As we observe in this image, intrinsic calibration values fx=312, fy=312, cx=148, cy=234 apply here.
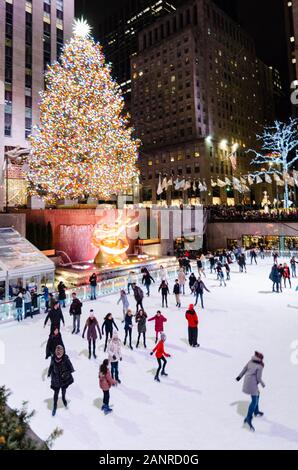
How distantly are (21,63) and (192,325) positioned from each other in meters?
36.5

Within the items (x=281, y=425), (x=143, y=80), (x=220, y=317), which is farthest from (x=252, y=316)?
(x=143, y=80)

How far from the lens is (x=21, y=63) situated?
113ft

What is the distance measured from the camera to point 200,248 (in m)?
36.4

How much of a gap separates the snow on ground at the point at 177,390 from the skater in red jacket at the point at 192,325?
0.28m

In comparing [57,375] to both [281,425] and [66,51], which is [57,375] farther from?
[66,51]

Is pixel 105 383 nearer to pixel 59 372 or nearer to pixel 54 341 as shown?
pixel 59 372

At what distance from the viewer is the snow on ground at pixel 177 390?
5.65 m

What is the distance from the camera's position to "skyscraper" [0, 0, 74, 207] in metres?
33.2

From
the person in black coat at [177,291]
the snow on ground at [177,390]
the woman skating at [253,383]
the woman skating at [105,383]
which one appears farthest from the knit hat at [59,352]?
the person in black coat at [177,291]

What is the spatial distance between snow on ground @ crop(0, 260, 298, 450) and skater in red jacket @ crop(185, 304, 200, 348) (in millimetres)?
284

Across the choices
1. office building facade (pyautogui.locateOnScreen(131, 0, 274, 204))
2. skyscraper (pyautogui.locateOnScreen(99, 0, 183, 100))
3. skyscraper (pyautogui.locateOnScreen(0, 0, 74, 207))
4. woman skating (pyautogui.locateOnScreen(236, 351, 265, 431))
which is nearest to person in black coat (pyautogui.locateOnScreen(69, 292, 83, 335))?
woman skating (pyautogui.locateOnScreen(236, 351, 265, 431))

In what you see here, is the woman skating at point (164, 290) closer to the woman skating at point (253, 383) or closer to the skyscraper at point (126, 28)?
the woman skating at point (253, 383)

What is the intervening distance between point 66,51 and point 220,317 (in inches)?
995

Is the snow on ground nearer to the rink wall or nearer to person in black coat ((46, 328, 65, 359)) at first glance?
person in black coat ((46, 328, 65, 359))
